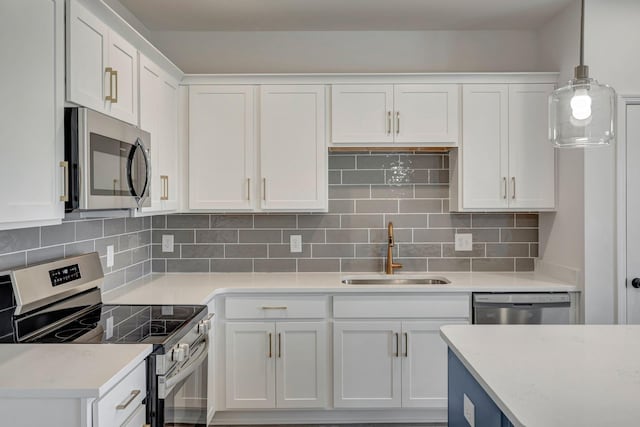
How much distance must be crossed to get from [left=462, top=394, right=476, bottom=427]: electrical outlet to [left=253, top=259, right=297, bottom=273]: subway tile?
191 centimetres

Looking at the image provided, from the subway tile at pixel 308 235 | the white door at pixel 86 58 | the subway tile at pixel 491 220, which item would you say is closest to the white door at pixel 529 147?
the subway tile at pixel 491 220

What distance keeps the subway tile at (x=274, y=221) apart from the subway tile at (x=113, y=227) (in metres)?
0.90

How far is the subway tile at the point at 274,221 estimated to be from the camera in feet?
11.1

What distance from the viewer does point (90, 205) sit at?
1.78 m

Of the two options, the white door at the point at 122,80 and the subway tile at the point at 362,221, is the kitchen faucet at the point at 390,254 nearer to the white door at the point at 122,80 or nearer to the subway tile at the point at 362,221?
the subway tile at the point at 362,221

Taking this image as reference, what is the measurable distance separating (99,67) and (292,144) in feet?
4.40

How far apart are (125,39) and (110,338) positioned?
139cm

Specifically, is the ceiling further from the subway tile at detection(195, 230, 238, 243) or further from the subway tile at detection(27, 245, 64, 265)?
the subway tile at detection(27, 245, 64, 265)

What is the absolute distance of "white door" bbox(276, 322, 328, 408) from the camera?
283cm

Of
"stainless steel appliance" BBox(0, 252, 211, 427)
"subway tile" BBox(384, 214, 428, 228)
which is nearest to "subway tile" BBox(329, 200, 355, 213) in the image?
"subway tile" BBox(384, 214, 428, 228)

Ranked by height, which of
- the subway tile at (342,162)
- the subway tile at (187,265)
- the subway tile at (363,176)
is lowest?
the subway tile at (187,265)

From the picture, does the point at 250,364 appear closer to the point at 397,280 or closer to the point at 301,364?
the point at 301,364

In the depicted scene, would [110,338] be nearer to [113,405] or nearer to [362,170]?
[113,405]

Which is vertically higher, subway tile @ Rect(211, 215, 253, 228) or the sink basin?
subway tile @ Rect(211, 215, 253, 228)
